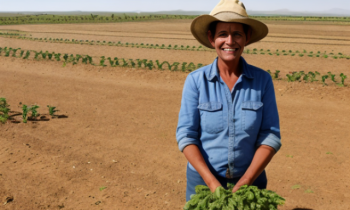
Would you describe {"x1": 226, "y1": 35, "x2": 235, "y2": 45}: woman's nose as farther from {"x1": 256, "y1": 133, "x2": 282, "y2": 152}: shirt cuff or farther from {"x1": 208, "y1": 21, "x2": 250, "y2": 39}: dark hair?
{"x1": 256, "y1": 133, "x2": 282, "y2": 152}: shirt cuff

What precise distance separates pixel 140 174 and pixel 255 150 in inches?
143

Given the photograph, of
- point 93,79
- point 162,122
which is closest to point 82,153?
point 162,122

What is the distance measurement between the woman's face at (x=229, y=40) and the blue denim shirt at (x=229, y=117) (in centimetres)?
12

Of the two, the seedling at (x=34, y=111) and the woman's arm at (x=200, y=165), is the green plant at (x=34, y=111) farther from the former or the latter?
the woman's arm at (x=200, y=165)

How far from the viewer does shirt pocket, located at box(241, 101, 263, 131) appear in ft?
7.47

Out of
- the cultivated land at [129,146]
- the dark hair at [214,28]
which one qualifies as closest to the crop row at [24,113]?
the cultivated land at [129,146]

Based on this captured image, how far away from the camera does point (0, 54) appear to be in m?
18.5

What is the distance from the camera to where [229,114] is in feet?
7.50

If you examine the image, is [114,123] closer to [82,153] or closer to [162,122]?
[162,122]

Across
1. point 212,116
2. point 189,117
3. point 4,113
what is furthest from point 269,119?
point 4,113

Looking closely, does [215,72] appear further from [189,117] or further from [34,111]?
[34,111]

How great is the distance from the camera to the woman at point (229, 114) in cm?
228

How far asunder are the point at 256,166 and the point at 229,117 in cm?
37

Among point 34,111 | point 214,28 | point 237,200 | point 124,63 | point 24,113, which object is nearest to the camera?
point 237,200
